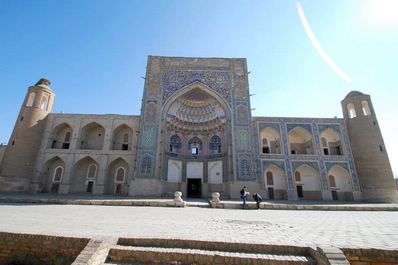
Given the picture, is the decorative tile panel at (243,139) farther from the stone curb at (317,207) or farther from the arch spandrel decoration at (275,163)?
the stone curb at (317,207)

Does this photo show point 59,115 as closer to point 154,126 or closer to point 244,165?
point 154,126

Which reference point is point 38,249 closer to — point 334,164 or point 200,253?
point 200,253

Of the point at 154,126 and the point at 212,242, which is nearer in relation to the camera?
the point at 212,242

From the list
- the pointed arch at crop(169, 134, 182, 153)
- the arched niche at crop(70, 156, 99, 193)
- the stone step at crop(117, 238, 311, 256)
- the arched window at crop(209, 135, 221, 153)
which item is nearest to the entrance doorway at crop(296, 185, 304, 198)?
the arched window at crop(209, 135, 221, 153)

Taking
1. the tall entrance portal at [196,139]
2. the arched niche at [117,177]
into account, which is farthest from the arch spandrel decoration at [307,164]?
the arched niche at [117,177]

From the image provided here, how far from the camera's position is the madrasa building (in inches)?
675

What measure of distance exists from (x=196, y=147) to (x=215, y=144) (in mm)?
2057

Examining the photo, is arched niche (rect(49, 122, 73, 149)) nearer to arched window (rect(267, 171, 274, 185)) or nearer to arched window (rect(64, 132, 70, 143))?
arched window (rect(64, 132, 70, 143))

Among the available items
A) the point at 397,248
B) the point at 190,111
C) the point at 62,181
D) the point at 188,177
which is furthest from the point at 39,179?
the point at 397,248

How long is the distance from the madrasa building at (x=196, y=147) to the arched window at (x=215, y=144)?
0.10m

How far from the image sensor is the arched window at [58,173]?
61.3 ft

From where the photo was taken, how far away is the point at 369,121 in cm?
1831

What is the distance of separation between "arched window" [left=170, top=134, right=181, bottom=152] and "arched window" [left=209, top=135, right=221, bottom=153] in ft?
10.8

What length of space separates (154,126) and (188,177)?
602 centimetres
